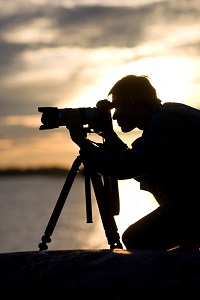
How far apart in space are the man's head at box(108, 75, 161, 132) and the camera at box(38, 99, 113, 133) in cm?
37

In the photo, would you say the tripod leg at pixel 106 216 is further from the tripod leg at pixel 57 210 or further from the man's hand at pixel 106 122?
the man's hand at pixel 106 122

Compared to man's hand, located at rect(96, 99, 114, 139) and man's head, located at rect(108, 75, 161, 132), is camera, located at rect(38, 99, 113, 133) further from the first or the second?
man's head, located at rect(108, 75, 161, 132)

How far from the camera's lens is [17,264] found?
4.93 m

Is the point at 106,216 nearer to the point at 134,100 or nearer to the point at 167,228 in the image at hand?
the point at 167,228

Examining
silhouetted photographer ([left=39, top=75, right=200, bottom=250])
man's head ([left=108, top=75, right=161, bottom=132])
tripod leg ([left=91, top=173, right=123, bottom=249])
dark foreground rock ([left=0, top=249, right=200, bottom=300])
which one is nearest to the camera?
dark foreground rock ([left=0, top=249, right=200, bottom=300])

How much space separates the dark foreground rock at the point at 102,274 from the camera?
4504 mm

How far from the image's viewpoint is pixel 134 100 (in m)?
6.40

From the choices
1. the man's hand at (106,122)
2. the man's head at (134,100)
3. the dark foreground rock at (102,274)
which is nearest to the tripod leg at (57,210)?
the man's hand at (106,122)

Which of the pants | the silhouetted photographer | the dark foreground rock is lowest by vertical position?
the dark foreground rock

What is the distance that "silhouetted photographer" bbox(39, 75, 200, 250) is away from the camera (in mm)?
6047

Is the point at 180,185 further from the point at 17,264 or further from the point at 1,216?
the point at 1,216

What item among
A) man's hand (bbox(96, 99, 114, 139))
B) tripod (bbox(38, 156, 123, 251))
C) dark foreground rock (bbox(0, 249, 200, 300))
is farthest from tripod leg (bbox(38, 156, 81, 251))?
dark foreground rock (bbox(0, 249, 200, 300))

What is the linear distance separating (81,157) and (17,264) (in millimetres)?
1851

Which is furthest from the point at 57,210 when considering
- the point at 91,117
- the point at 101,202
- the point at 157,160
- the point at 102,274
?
the point at 102,274
